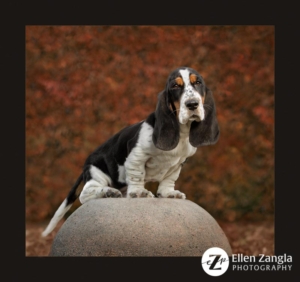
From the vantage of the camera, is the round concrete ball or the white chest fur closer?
the round concrete ball

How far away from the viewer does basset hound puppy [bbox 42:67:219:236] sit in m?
6.12

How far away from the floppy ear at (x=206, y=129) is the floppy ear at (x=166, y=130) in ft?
0.63

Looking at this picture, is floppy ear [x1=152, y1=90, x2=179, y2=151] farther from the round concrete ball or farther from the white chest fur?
the round concrete ball

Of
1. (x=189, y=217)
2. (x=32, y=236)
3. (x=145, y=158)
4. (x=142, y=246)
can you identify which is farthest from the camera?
(x=32, y=236)

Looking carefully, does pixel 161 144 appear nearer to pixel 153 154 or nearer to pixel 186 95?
pixel 153 154

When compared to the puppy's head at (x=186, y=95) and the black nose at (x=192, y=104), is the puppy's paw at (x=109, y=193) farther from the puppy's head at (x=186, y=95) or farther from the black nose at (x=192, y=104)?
the black nose at (x=192, y=104)

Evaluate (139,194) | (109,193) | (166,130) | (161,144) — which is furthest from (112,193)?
(166,130)

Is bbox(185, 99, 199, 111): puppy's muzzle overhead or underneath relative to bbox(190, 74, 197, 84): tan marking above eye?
underneath

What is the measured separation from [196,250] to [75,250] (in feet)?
4.19

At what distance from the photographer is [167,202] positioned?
6203 millimetres

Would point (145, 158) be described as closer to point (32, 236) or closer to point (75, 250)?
point (75, 250)

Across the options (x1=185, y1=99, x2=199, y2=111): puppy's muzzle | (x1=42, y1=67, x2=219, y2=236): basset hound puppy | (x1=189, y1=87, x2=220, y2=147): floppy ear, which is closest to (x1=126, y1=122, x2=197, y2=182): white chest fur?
(x1=42, y1=67, x2=219, y2=236): basset hound puppy

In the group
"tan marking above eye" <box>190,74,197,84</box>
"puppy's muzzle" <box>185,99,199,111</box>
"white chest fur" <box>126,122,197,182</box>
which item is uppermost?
"tan marking above eye" <box>190,74,197,84</box>

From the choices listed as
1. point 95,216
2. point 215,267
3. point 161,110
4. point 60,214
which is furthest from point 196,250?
point 60,214
